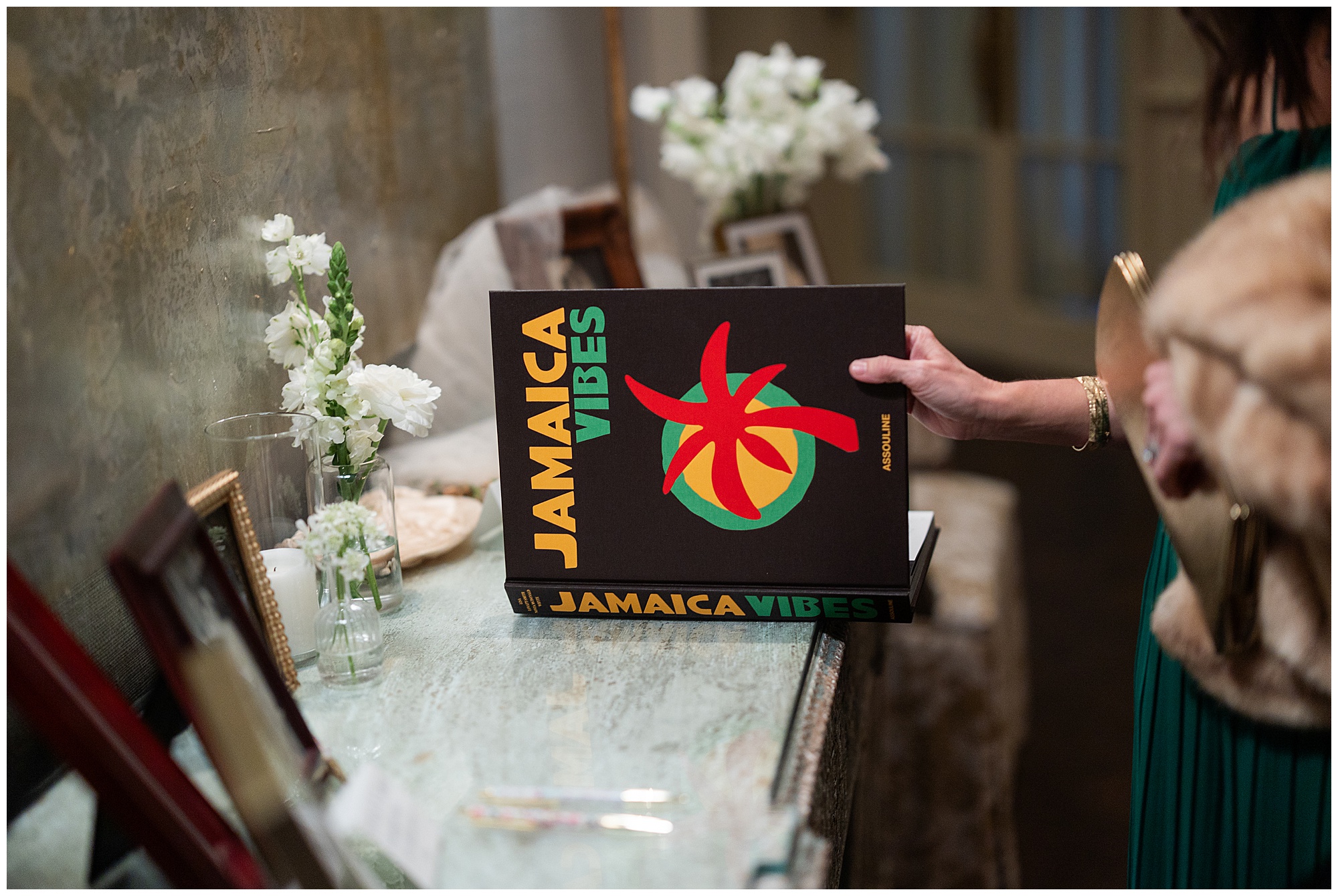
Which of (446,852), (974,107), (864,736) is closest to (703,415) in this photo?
(446,852)

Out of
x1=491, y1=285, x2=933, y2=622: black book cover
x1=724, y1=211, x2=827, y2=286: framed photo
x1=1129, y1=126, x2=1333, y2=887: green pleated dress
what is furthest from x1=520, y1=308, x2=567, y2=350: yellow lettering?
x1=724, y1=211, x2=827, y2=286: framed photo

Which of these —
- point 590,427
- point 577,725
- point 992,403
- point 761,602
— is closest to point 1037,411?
point 992,403

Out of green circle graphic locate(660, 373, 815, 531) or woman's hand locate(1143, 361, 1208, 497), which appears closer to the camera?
woman's hand locate(1143, 361, 1208, 497)

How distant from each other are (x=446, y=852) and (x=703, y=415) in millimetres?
441

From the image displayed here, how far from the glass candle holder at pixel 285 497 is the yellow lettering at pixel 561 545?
213 millimetres

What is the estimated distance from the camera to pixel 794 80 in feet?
7.22

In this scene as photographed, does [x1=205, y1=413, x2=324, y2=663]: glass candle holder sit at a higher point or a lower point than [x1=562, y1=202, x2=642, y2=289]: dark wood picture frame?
lower

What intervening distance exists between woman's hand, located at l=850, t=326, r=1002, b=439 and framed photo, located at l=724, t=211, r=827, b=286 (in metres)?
1.01

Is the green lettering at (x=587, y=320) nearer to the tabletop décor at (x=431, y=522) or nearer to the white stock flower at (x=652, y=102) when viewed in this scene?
the tabletop décor at (x=431, y=522)

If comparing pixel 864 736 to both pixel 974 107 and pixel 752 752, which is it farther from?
pixel 974 107

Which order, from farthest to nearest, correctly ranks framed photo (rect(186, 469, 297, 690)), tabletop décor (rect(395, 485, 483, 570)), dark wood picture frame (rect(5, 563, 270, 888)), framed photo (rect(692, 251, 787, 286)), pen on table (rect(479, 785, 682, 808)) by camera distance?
framed photo (rect(692, 251, 787, 286)) → tabletop décor (rect(395, 485, 483, 570)) → framed photo (rect(186, 469, 297, 690)) → pen on table (rect(479, 785, 682, 808)) → dark wood picture frame (rect(5, 563, 270, 888))

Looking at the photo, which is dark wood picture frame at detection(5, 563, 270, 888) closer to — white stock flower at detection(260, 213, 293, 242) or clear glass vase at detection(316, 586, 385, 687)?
clear glass vase at detection(316, 586, 385, 687)

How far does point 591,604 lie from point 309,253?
0.45 meters

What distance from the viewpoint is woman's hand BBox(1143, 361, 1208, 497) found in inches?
35.3
